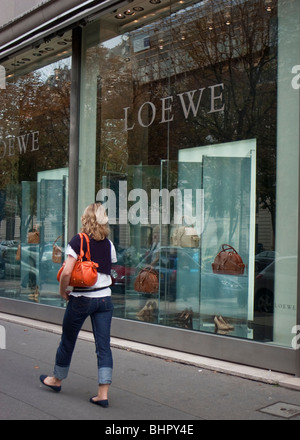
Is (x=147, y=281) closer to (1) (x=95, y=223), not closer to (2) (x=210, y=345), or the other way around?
(2) (x=210, y=345)

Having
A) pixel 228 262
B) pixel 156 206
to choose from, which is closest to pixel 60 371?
pixel 228 262

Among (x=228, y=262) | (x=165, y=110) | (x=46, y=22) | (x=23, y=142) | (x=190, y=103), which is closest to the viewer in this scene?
(x=228, y=262)

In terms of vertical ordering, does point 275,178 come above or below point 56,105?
below

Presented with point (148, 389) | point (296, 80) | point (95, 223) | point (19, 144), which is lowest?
point (148, 389)

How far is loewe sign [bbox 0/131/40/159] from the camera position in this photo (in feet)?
36.9

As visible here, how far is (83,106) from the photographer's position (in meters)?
10.0

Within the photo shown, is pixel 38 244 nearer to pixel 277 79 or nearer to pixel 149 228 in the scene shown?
pixel 149 228

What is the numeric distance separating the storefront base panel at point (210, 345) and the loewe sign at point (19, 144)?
4225 millimetres

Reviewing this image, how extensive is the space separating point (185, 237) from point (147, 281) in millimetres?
1051

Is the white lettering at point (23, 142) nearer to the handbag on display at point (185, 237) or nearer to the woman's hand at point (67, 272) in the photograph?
the handbag on display at point (185, 237)

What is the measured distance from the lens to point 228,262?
762 cm

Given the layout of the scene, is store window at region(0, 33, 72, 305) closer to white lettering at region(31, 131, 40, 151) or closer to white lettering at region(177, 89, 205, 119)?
white lettering at region(31, 131, 40, 151)
